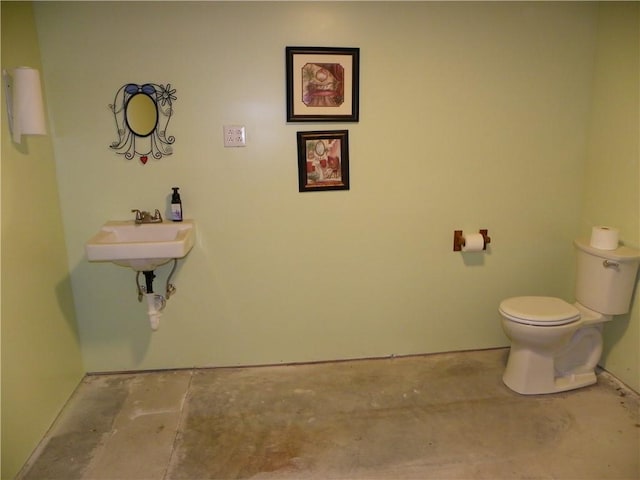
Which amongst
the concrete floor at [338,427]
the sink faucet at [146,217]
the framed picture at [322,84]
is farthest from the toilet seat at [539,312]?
the sink faucet at [146,217]

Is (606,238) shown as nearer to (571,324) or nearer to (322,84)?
(571,324)

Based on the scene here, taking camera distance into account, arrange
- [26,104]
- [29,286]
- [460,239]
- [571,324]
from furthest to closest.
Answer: [460,239], [571,324], [29,286], [26,104]

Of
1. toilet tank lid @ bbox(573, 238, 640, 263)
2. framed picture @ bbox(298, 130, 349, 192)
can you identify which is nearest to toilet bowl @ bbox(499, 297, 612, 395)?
toilet tank lid @ bbox(573, 238, 640, 263)

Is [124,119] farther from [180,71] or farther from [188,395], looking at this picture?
[188,395]

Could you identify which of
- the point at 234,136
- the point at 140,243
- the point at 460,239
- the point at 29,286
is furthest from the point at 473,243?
the point at 29,286

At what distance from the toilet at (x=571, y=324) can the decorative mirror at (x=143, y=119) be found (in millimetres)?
2087

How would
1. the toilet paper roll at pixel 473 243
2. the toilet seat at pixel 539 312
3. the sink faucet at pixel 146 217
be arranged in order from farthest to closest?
the toilet paper roll at pixel 473 243, the sink faucet at pixel 146 217, the toilet seat at pixel 539 312

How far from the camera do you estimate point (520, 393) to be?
7.56ft

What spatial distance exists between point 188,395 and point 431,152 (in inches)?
76.8

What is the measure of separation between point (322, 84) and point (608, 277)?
72.8 inches

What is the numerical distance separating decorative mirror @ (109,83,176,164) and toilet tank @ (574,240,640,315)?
2.37m

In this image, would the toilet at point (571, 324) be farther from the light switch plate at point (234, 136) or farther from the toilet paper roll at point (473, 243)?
the light switch plate at point (234, 136)

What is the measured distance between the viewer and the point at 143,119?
88.3 inches

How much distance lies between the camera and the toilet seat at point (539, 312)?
2.16 metres
